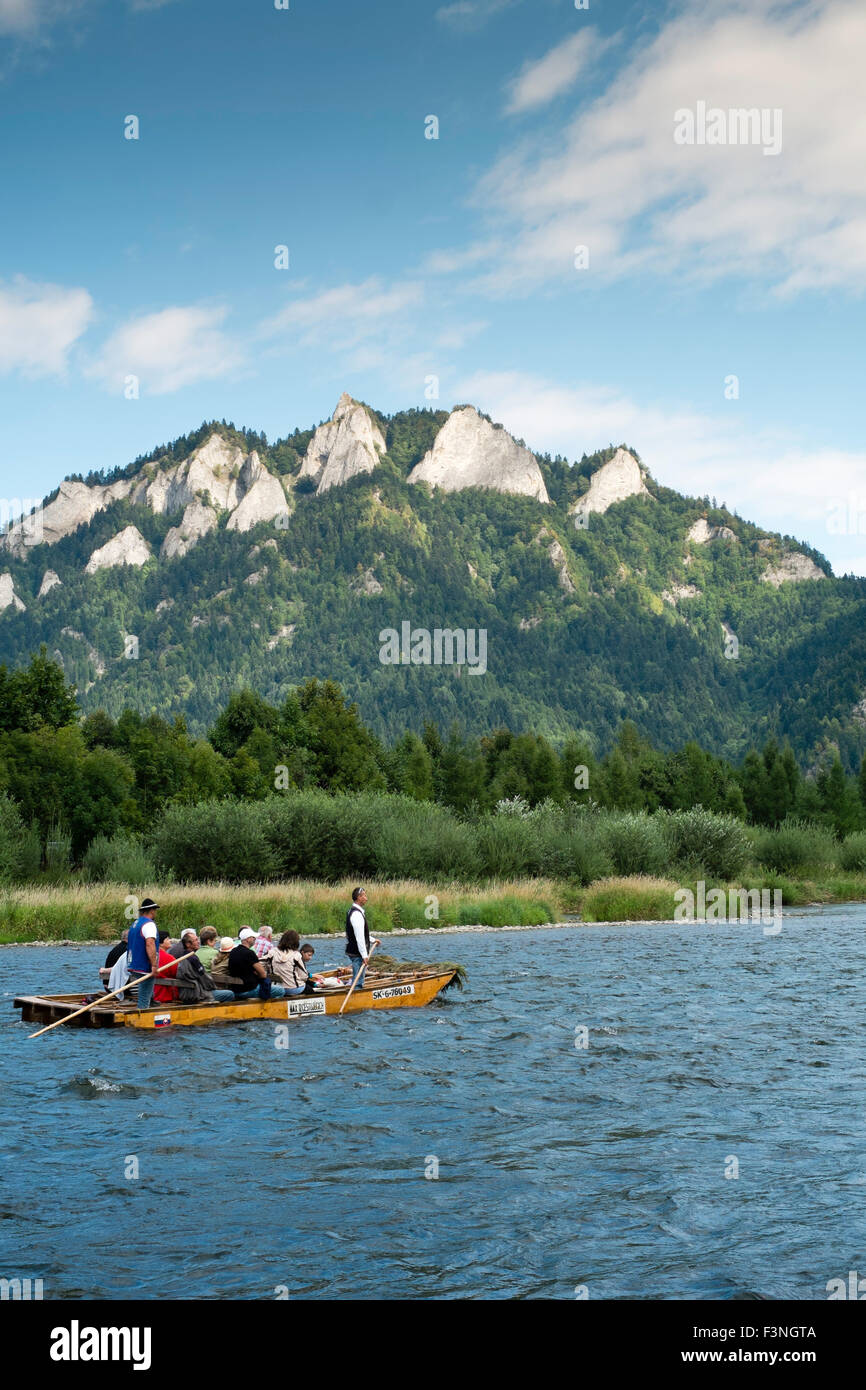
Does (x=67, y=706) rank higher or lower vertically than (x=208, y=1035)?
higher

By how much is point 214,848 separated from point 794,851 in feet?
138

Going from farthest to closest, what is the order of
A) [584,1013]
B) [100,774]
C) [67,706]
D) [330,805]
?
[67,706] < [100,774] < [330,805] < [584,1013]

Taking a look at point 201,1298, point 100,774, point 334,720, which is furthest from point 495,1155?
point 334,720

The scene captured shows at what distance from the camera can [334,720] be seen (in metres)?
98.0

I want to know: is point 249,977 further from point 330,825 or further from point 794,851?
point 794,851

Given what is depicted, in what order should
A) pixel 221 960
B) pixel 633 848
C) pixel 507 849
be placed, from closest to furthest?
pixel 221 960, pixel 507 849, pixel 633 848

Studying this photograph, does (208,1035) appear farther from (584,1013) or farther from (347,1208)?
(347,1208)

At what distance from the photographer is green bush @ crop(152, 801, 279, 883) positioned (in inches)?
2120

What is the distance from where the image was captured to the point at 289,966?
26.2 metres

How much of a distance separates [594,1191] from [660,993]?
17.3m

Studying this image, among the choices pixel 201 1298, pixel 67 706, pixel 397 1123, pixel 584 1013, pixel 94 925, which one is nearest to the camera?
pixel 201 1298

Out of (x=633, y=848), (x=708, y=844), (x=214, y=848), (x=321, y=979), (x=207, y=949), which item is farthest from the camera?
(x=708, y=844)

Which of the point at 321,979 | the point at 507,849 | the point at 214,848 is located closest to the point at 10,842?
the point at 214,848

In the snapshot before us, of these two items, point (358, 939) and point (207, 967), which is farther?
point (358, 939)
